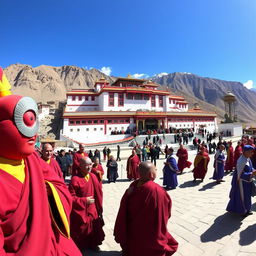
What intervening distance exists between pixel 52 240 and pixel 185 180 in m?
8.04

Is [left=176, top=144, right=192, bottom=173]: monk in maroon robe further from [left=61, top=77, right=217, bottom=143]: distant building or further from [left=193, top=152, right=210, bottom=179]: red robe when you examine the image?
[left=61, top=77, right=217, bottom=143]: distant building

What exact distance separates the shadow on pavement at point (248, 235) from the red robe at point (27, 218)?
11.8 ft

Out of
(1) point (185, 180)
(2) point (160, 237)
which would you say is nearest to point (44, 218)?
(2) point (160, 237)

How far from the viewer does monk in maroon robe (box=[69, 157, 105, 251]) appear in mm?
2963

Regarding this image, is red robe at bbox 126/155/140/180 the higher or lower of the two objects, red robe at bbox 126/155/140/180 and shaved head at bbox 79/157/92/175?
the lower

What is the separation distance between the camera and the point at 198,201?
5.54 meters

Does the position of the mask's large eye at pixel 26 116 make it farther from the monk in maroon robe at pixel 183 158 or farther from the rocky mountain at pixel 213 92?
the rocky mountain at pixel 213 92

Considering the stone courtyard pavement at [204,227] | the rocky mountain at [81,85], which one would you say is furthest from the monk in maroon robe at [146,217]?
the rocky mountain at [81,85]

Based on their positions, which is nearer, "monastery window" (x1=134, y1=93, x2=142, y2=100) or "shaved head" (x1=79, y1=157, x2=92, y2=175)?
"shaved head" (x1=79, y1=157, x2=92, y2=175)

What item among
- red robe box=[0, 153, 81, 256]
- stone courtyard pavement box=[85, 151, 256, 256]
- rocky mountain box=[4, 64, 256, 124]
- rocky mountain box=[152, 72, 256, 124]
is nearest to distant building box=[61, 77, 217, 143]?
rocky mountain box=[4, 64, 256, 124]

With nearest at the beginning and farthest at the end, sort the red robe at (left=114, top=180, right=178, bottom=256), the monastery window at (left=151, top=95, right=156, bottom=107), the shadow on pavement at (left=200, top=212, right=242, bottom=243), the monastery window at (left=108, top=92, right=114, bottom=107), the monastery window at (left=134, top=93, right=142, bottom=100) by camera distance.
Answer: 1. the red robe at (left=114, top=180, right=178, bottom=256)
2. the shadow on pavement at (left=200, top=212, right=242, bottom=243)
3. the monastery window at (left=108, top=92, right=114, bottom=107)
4. the monastery window at (left=134, top=93, right=142, bottom=100)
5. the monastery window at (left=151, top=95, right=156, bottom=107)

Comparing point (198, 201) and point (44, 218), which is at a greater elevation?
point (44, 218)

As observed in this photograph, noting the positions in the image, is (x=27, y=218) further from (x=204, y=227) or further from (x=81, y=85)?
(x=81, y=85)

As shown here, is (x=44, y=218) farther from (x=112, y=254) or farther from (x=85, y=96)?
(x=85, y=96)
